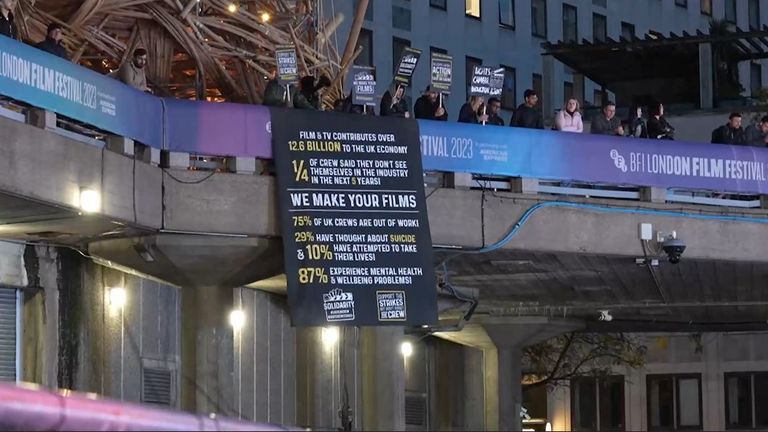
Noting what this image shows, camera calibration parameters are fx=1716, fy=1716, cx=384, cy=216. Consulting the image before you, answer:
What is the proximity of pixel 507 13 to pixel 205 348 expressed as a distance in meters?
36.8

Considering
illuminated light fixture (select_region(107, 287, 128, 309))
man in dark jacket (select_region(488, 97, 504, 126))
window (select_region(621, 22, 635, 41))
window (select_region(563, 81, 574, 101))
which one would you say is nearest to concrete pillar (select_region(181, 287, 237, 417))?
illuminated light fixture (select_region(107, 287, 128, 309))

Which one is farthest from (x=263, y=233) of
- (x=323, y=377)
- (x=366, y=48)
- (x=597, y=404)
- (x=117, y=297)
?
(x=597, y=404)

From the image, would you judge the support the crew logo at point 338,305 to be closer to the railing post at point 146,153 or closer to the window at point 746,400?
the railing post at point 146,153

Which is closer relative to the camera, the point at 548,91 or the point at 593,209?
the point at 593,209

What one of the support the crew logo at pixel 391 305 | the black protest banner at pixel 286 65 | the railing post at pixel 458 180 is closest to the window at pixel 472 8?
the railing post at pixel 458 180

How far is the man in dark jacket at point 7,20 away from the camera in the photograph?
65.5ft

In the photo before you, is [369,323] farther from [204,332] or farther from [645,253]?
[645,253]

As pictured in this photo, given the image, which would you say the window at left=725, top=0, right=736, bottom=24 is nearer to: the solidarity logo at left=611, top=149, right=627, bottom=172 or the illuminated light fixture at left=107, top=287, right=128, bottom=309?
the solidarity logo at left=611, top=149, right=627, bottom=172

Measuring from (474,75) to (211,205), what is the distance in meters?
4.90

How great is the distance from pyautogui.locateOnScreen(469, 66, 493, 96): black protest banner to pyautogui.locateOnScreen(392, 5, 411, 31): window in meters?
29.0

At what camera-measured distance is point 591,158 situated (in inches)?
1040

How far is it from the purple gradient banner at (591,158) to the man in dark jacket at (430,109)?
1.88ft

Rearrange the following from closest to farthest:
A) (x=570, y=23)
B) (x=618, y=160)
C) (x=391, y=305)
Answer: (x=391, y=305), (x=618, y=160), (x=570, y=23)

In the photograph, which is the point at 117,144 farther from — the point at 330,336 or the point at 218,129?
the point at 330,336
